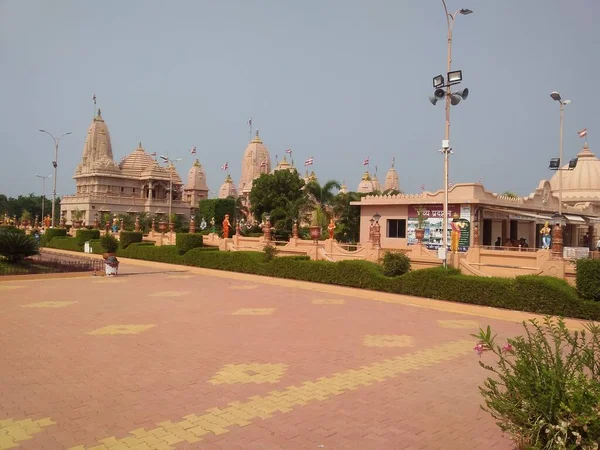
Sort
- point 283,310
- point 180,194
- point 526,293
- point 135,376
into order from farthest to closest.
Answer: point 180,194 → point 526,293 → point 283,310 → point 135,376

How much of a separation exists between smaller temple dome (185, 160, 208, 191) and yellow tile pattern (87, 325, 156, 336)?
258ft

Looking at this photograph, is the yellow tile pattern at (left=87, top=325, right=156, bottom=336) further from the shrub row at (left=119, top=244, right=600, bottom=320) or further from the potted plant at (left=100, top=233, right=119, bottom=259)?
the potted plant at (left=100, top=233, right=119, bottom=259)

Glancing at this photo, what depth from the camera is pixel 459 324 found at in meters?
11.7

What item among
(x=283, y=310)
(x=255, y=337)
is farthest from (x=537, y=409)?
(x=283, y=310)

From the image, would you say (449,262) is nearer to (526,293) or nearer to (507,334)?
(526,293)

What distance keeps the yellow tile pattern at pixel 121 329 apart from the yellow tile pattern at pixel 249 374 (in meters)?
3.32

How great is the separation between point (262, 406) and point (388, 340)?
440cm

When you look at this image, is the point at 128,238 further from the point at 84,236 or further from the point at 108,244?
the point at 84,236

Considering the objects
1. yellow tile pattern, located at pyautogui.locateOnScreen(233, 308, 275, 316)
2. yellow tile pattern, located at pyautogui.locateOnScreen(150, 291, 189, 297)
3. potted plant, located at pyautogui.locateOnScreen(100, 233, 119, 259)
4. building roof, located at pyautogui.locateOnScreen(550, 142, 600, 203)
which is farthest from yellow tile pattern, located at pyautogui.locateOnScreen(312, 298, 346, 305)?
building roof, located at pyautogui.locateOnScreen(550, 142, 600, 203)

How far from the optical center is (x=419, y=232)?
20.4 metres

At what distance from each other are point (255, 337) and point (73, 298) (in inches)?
299

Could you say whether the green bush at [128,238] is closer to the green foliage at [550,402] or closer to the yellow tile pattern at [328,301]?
the yellow tile pattern at [328,301]

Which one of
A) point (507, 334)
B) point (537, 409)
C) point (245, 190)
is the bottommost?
point (507, 334)

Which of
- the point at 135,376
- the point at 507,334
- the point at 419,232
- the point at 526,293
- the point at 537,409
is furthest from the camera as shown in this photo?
the point at 419,232
